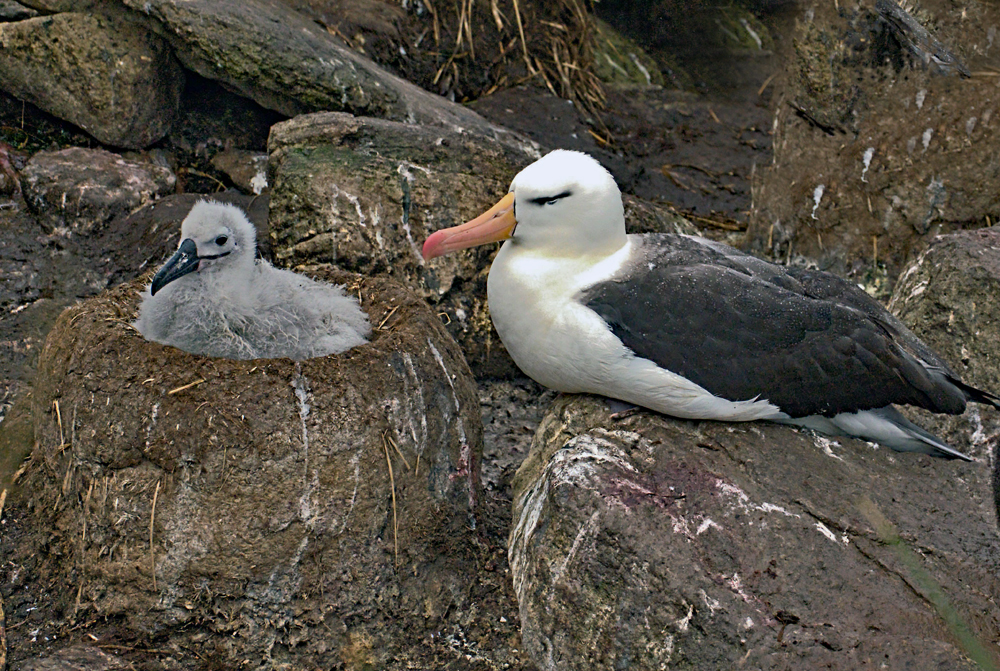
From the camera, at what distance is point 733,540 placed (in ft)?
9.21

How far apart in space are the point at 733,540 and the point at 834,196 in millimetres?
3377

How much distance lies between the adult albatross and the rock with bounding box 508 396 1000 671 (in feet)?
0.56

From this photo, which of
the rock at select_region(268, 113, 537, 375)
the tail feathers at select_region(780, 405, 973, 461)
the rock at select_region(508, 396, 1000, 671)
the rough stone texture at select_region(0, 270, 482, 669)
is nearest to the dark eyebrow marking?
the rough stone texture at select_region(0, 270, 482, 669)

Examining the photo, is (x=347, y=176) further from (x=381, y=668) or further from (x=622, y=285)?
(x=381, y=668)

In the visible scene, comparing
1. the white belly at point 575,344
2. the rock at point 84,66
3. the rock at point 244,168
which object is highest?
the white belly at point 575,344

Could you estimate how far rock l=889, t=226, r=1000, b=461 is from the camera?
13.1ft

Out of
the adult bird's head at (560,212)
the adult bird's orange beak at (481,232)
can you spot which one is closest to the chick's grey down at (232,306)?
the adult bird's orange beak at (481,232)

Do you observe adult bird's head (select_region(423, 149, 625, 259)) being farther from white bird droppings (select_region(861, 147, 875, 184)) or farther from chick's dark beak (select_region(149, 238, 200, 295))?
white bird droppings (select_region(861, 147, 875, 184))

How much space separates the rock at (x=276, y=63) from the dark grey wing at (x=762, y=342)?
2831 millimetres

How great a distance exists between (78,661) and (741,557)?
218cm

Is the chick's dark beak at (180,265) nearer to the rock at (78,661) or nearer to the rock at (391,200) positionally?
the rock at (391,200)

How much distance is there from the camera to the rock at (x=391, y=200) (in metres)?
4.68

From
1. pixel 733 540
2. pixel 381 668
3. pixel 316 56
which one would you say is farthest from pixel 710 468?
pixel 316 56

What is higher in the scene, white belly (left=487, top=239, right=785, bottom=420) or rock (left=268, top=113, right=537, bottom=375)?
white belly (left=487, top=239, right=785, bottom=420)
